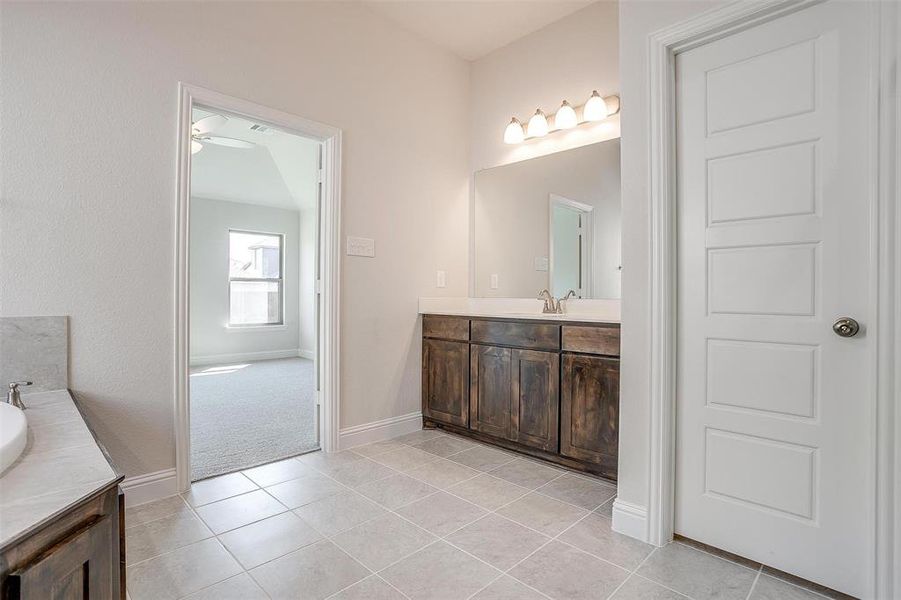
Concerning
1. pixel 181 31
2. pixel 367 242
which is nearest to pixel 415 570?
pixel 367 242

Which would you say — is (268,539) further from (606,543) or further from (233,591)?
(606,543)

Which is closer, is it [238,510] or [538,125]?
[238,510]

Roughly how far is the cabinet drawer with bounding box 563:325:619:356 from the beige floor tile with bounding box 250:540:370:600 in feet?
4.91

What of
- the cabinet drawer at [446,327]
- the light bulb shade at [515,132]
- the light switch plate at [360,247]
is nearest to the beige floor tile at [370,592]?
the cabinet drawer at [446,327]

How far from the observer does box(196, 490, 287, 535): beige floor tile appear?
1.96 meters

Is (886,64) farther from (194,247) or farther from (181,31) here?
(194,247)

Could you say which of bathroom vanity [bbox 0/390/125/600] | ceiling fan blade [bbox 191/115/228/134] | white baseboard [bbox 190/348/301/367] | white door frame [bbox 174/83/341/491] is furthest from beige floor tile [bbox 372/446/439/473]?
white baseboard [bbox 190/348/301/367]

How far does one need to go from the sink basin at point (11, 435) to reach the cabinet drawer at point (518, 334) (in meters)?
2.21

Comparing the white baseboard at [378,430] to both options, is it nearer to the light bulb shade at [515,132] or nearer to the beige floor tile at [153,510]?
the beige floor tile at [153,510]

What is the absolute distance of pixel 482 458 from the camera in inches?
110

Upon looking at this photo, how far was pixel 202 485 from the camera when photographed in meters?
2.35

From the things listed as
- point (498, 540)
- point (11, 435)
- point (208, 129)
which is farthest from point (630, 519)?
point (208, 129)

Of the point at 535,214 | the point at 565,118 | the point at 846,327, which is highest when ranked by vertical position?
the point at 565,118

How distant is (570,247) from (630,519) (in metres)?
1.76
